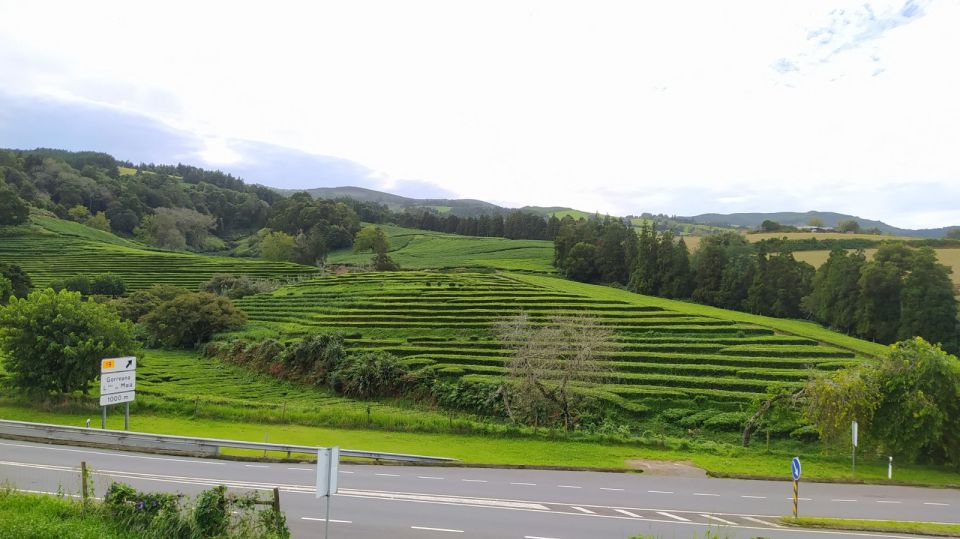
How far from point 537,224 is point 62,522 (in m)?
133

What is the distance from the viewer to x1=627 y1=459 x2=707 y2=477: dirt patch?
21.1 m

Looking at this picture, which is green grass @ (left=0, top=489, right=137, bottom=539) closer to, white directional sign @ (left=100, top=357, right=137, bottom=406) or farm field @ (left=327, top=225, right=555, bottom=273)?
white directional sign @ (left=100, top=357, right=137, bottom=406)

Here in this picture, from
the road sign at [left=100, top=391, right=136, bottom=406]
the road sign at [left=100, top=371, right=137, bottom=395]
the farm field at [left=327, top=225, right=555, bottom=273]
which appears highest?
the farm field at [left=327, top=225, right=555, bottom=273]

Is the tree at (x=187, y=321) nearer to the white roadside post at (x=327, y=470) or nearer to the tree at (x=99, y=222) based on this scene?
the white roadside post at (x=327, y=470)

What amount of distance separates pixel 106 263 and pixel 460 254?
2256 inches

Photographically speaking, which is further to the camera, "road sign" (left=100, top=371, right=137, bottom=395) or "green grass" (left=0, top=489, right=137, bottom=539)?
"road sign" (left=100, top=371, right=137, bottom=395)

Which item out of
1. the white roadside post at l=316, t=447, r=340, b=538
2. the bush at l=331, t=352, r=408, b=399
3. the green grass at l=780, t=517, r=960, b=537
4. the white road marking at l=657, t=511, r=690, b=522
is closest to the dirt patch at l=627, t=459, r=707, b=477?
the white road marking at l=657, t=511, r=690, b=522

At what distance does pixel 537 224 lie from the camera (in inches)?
5517

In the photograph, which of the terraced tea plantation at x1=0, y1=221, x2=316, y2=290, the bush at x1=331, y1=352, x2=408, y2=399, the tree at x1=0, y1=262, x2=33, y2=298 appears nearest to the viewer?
the bush at x1=331, y1=352, x2=408, y2=399

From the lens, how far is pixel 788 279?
62.5 meters

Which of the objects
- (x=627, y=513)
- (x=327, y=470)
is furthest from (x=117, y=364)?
(x=627, y=513)

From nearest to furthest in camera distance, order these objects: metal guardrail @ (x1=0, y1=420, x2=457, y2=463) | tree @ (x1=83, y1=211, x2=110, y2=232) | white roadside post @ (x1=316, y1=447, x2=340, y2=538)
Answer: white roadside post @ (x1=316, y1=447, x2=340, y2=538) → metal guardrail @ (x1=0, y1=420, x2=457, y2=463) → tree @ (x1=83, y1=211, x2=110, y2=232)

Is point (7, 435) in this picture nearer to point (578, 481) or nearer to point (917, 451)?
point (578, 481)

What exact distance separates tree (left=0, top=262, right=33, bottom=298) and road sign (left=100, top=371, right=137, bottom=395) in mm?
48829
